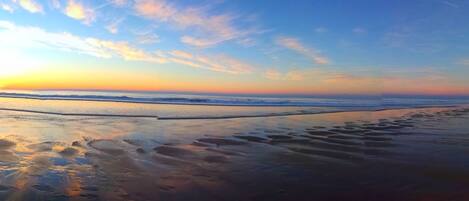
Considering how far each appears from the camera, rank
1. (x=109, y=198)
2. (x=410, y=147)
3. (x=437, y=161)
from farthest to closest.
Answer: (x=410, y=147) → (x=437, y=161) → (x=109, y=198)

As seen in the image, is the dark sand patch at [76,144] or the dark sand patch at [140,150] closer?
the dark sand patch at [140,150]

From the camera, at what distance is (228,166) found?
7125 mm

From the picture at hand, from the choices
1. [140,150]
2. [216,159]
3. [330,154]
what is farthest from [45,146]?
[330,154]

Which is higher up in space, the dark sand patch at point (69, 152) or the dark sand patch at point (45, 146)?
the dark sand patch at point (45, 146)

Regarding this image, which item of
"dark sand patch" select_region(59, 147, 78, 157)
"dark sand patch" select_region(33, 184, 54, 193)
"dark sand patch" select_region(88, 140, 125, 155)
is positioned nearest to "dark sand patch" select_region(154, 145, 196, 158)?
"dark sand patch" select_region(88, 140, 125, 155)

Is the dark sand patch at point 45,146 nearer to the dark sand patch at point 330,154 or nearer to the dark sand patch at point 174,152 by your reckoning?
the dark sand patch at point 174,152

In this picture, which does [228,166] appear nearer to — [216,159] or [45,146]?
[216,159]

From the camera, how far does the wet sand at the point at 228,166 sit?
527 centimetres

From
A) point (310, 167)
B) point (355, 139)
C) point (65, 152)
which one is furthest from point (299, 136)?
point (65, 152)

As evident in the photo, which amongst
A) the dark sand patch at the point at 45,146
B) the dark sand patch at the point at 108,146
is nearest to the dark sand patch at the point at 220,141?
the dark sand patch at the point at 108,146

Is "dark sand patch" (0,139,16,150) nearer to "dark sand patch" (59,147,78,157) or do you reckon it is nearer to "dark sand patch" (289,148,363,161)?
"dark sand patch" (59,147,78,157)

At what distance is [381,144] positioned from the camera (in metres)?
10.1

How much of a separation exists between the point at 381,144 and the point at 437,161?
2482 mm

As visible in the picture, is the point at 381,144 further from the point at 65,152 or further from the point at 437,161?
the point at 65,152
